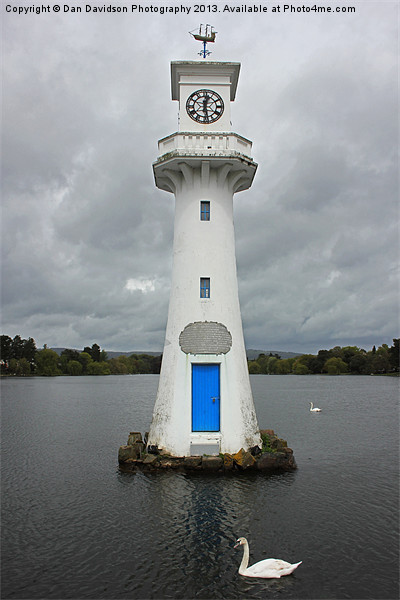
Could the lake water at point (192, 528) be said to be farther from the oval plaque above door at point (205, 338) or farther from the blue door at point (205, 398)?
the oval plaque above door at point (205, 338)

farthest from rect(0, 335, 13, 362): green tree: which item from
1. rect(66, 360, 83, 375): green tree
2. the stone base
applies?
the stone base

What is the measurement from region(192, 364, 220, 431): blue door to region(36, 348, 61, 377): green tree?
115m

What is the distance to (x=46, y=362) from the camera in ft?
403

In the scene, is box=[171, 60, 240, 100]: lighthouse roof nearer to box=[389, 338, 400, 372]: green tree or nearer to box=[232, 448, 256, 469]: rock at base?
box=[232, 448, 256, 469]: rock at base

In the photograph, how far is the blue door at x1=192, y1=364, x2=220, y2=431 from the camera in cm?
1577

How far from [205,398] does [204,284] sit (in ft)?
13.7

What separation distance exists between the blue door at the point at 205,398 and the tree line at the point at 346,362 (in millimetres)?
100809

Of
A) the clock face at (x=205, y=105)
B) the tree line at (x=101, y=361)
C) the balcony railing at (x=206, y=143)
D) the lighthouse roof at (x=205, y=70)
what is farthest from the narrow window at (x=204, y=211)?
the tree line at (x=101, y=361)

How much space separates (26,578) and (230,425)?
8225 mm

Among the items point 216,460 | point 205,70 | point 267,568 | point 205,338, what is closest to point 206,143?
point 205,70

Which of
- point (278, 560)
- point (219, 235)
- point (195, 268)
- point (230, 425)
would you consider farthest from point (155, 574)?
point (219, 235)

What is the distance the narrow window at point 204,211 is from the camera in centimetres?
1692

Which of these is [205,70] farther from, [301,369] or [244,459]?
[301,369]

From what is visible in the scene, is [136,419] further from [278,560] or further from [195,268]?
[278,560]
